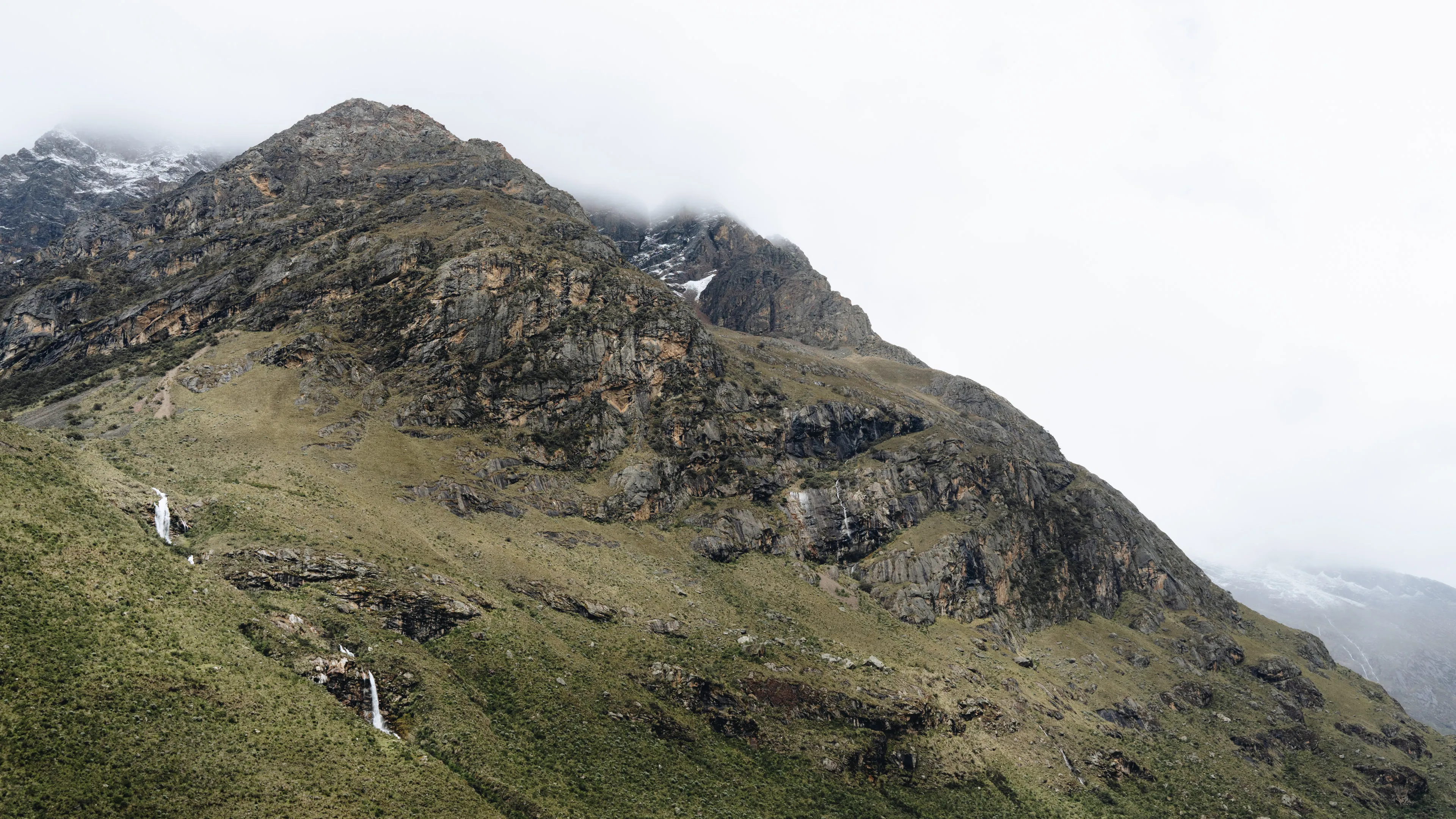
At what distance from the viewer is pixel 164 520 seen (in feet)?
211

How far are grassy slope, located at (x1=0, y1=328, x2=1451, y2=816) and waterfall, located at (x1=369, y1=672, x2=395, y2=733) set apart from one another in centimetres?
179

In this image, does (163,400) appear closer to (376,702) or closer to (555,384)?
(555,384)

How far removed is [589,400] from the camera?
129 m

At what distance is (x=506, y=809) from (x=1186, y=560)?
18843cm

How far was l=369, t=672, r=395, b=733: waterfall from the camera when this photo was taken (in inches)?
2163

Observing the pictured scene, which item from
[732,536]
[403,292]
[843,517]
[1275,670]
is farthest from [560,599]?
[1275,670]

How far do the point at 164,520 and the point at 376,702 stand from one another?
30501 mm

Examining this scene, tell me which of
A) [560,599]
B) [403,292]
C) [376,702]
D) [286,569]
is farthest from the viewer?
[403,292]

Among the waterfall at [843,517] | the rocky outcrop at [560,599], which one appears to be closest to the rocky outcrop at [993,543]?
the waterfall at [843,517]

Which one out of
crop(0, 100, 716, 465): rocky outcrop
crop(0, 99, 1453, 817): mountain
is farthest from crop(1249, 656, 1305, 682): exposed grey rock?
crop(0, 100, 716, 465): rocky outcrop

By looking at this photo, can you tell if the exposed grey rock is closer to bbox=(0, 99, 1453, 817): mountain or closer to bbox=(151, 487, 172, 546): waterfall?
bbox=(0, 99, 1453, 817): mountain

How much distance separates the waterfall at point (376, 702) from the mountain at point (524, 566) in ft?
0.77

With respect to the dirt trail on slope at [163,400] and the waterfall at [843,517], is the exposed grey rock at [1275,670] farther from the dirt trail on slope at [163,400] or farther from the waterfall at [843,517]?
the dirt trail on slope at [163,400]

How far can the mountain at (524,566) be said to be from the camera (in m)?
47.3
